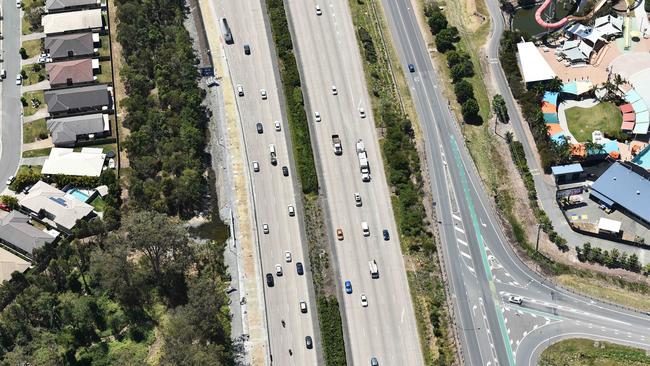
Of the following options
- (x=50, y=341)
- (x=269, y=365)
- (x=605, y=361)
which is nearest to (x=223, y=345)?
(x=269, y=365)

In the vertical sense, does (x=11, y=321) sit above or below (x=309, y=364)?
above

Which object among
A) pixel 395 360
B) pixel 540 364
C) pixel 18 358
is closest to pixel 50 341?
pixel 18 358

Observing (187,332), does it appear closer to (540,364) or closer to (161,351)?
(161,351)

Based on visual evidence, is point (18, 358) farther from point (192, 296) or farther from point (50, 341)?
point (192, 296)

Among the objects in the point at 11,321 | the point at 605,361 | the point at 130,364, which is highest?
the point at 11,321

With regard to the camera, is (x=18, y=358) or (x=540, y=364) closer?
(x=18, y=358)

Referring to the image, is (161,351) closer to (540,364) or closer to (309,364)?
(309,364)

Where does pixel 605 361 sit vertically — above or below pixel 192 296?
below

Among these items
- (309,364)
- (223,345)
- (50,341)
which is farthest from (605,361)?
(50,341)
